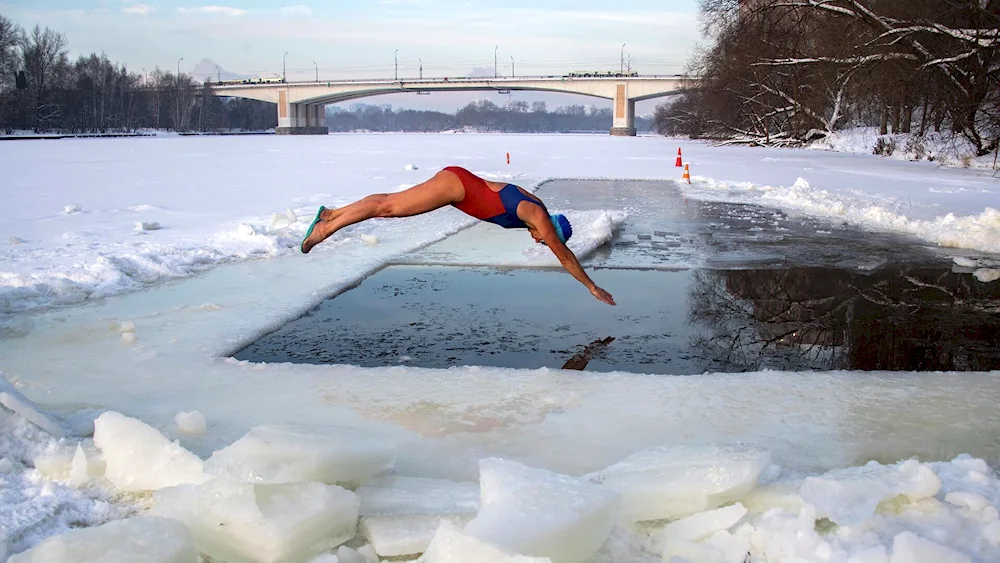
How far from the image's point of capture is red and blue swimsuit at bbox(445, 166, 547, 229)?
531 centimetres

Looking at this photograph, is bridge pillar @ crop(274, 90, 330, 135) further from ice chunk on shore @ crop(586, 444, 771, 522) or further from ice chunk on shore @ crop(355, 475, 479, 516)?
ice chunk on shore @ crop(586, 444, 771, 522)

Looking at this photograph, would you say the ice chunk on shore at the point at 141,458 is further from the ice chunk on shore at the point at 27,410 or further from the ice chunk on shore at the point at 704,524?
the ice chunk on shore at the point at 704,524

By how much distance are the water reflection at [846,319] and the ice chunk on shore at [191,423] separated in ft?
9.97

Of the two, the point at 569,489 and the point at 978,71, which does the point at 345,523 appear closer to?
the point at 569,489

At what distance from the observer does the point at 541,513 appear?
2656mm

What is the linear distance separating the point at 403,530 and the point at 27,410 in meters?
1.90

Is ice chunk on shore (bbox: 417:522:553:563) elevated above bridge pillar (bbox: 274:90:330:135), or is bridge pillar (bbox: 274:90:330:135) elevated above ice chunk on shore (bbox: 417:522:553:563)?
bridge pillar (bbox: 274:90:330:135)

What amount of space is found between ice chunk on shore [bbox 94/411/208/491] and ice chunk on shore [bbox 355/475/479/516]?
65 centimetres

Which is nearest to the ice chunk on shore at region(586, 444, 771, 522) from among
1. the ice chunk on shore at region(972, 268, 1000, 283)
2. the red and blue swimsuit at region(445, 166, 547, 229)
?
the red and blue swimsuit at region(445, 166, 547, 229)

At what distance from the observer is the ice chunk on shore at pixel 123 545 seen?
2.40 m

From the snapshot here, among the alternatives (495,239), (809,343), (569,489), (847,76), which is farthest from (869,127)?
(569,489)

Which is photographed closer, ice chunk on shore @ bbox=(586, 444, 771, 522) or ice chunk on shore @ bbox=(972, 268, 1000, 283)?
ice chunk on shore @ bbox=(586, 444, 771, 522)

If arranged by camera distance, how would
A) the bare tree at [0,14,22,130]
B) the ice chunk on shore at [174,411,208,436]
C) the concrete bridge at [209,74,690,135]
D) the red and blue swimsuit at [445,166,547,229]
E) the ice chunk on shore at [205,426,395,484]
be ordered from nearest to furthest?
the ice chunk on shore at [205,426,395,484] → the ice chunk on shore at [174,411,208,436] → the red and blue swimsuit at [445,166,547,229] → the bare tree at [0,14,22,130] → the concrete bridge at [209,74,690,135]

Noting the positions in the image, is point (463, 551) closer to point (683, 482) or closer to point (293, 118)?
point (683, 482)
